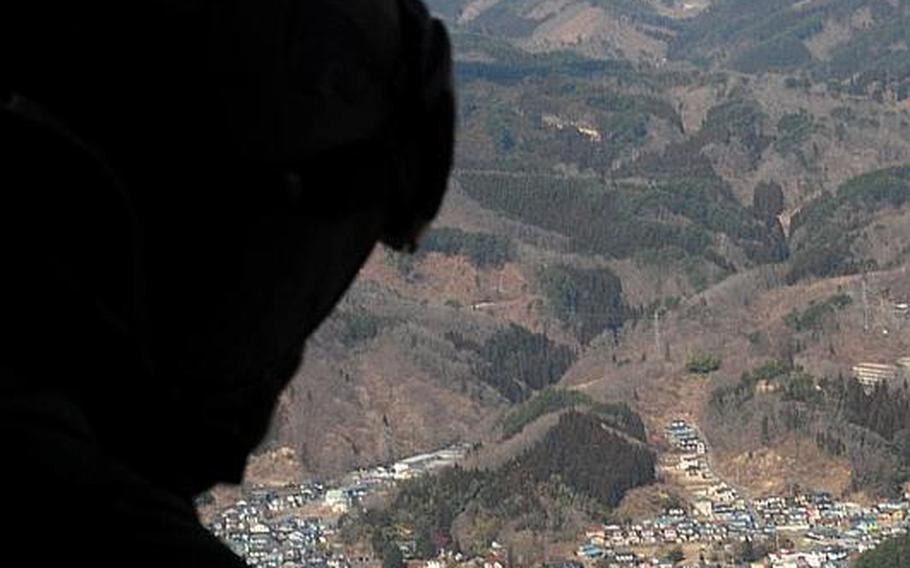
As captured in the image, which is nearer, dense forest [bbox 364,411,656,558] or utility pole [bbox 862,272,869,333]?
dense forest [bbox 364,411,656,558]

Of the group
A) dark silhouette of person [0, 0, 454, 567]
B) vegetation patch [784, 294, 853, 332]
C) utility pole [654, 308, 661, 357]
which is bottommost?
utility pole [654, 308, 661, 357]

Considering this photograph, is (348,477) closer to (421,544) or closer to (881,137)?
(421,544)

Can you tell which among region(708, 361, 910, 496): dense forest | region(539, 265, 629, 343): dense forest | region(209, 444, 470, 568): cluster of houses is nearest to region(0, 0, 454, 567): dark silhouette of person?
region(209, 444, 470, 568): cluster of houses

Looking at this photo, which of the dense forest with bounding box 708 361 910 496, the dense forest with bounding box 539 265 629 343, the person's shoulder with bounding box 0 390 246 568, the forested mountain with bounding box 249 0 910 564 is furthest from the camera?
the dense forest with bounding box 539 265 629 343

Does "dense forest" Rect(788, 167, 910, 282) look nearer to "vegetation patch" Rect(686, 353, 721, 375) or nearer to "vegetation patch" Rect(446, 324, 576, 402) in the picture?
"vegetation patch" Rect(446, 324, 576, 402)

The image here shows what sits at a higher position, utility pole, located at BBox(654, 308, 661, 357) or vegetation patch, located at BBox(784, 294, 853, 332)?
vegetation patch, located at BBox(784, 294, 853, 332)

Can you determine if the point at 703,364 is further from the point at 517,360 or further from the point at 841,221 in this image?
the point at 841,221

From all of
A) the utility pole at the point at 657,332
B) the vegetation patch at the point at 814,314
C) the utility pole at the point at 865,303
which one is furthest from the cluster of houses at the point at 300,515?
the utility pole at the point at 865,303

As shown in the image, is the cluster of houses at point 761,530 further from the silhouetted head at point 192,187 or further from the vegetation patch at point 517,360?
the silhouetted head at point 192,187

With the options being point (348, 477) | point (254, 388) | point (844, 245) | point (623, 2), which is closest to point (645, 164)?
point (844, 245)
